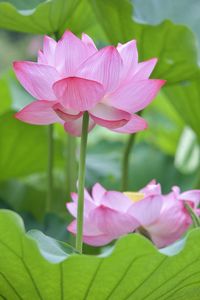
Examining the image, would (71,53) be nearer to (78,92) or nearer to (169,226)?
(78,92)

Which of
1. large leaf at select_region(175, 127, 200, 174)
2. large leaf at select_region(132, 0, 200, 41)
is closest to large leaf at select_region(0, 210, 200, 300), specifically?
large leaf at select_region(132, 0, 200, 41)

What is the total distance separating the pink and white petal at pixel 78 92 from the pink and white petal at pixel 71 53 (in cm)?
2

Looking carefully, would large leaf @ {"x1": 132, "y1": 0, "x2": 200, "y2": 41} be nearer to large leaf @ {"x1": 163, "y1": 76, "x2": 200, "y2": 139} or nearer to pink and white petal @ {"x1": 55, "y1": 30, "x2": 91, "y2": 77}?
large leaf @ {"x1": 163, "y1": 76, "x2": 200, "y2": 139}

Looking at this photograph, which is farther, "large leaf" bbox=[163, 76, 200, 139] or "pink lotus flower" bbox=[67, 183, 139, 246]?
"large leaf" bbox=[163, 76, 200, 139]

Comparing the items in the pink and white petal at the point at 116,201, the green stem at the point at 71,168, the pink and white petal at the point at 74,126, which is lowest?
the green stem at the point at 71,168

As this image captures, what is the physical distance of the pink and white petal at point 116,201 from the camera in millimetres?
747

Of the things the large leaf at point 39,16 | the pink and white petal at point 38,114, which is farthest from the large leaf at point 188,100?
the pink and white petal at point 38,114

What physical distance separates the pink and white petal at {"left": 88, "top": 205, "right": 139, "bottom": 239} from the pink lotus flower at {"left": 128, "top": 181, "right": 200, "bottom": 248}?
13 millimetres

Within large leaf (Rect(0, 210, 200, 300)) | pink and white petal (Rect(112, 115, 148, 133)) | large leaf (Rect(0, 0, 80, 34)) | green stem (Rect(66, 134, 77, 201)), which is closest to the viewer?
large leaf (Rect(0, 210, 200, 300))

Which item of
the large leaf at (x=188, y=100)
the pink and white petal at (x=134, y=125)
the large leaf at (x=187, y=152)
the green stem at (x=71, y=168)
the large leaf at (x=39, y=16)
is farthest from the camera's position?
the large leaf at (x=187, y=152)

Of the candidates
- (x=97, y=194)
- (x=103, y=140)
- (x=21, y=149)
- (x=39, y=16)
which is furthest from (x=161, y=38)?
(x=103, y=140)

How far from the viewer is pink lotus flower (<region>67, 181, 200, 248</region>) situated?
74 cm

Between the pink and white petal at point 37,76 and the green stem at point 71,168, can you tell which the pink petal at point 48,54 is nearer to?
the pink and white petal at point 37,76

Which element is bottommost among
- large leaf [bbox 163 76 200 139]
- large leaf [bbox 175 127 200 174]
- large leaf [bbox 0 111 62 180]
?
large leaf [bbox 175 127 200 174]
